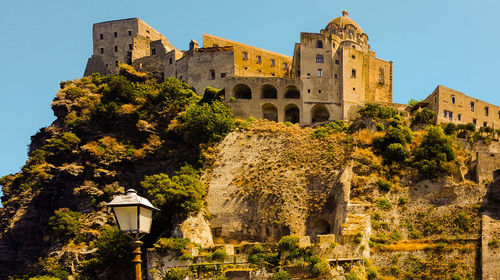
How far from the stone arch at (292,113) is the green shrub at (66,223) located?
2176cm

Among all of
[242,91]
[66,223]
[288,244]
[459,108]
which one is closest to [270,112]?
[242,91]

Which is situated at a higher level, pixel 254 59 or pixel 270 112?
pixel 254 59

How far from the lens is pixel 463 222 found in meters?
40.5

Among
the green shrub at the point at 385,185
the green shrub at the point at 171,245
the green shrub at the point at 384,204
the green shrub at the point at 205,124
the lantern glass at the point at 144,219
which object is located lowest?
the green shrub at the point at 171,245

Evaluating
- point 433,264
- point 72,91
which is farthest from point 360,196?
point 72,91

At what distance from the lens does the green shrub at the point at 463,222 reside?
1581 inches

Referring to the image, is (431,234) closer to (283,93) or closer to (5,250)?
(283,93)

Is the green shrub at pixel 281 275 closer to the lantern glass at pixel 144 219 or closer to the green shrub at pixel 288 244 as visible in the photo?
the green shrub at pixel 288 244

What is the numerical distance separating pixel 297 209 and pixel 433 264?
36.2 feet

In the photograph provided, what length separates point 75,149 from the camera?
2261 inches

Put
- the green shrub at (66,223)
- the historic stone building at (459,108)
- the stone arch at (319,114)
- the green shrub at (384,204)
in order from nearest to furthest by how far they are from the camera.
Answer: the green shrub at (384,204) < the green shrub at (66,223) < the historic stone building at (459,108) < the stone arch at (319,114)

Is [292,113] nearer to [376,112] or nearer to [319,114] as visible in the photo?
[319,114]

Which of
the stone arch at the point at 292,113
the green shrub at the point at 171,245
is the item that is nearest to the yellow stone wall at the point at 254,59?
the stone arch at the point at 292,113

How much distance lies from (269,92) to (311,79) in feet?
15.1
